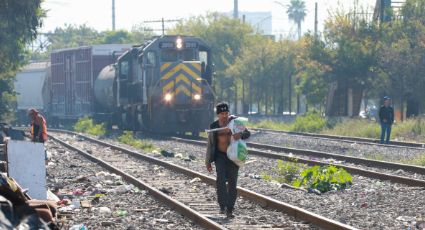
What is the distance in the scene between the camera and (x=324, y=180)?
51.8ft

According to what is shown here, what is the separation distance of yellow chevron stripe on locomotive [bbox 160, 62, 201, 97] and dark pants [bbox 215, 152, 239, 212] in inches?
819

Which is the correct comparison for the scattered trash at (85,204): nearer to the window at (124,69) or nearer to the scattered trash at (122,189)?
the scattered trash at (122,189)

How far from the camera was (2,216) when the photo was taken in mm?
7793

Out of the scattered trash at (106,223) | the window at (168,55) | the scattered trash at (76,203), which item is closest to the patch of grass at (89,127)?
the window at (168,55)

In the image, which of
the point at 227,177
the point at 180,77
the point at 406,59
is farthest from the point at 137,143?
the point at 227,177

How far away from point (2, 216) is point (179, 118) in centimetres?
2594

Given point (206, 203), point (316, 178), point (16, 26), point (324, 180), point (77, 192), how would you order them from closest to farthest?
1. point (206, 203)
2. point (77, 192)
3. point (324, 180)
4. point (316, 178)
5. point (16, 26)

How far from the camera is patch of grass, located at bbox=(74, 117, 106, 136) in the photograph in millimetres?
39975

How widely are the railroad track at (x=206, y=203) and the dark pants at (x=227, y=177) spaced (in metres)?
0.26

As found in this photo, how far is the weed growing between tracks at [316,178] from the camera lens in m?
15.6

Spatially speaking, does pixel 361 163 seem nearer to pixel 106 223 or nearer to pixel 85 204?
pixel 85 204

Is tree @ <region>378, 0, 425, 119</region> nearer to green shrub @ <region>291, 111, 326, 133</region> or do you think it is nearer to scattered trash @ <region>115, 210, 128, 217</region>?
green shrub @ <region>291, 111, 326, 133</region>

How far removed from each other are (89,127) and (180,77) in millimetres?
10711

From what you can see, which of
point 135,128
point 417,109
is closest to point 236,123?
point 135,128
